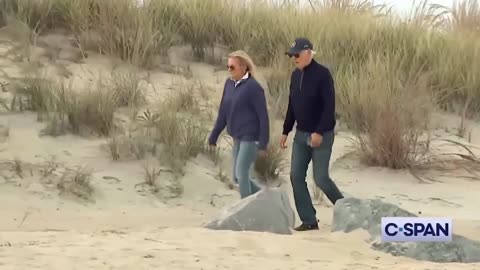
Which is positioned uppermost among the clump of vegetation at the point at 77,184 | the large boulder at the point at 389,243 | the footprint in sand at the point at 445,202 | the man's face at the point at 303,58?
the man's face at the point at 303,58

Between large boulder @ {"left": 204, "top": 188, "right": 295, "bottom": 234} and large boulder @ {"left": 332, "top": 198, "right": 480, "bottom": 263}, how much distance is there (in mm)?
453

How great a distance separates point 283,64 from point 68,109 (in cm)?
416

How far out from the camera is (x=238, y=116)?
26.7 feet

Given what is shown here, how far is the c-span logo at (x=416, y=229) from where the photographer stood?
677 cm

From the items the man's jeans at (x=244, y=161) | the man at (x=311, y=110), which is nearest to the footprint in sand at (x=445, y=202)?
the man at (x=311, y=110)

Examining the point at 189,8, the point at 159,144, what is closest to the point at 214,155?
the point at 159,144

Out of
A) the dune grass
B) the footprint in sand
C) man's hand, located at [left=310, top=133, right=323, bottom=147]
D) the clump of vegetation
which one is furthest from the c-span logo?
the dune grass

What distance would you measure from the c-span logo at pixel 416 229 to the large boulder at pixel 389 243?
0.04 metres

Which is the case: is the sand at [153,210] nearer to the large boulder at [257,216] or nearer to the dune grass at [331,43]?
the large boulder at [257,216]

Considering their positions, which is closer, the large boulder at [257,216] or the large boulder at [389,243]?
the large boulder at [389,243]

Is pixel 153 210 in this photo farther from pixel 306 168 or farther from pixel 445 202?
pixel 445 202

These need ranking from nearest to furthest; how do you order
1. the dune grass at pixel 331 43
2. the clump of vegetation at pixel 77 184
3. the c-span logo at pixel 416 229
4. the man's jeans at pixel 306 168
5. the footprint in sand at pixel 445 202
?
the c-span logo at pixel 416 229
the man's jeans at pixel 306 168
the clump of vegetation at pixel 77 184
the footprint in sand at pixel 445 202
the dune grass at pixel 331 43

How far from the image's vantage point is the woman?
8.06m

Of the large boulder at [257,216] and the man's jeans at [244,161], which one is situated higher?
the man's jeans at [244,161]
